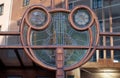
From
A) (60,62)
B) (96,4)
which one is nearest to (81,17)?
(60,62)

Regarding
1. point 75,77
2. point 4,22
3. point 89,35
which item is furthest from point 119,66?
point 4,22

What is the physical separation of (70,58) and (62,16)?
2.52 meters

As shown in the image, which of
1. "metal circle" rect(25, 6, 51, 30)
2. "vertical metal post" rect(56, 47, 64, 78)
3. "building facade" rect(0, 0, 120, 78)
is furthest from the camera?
"building facade" rect(0, 0, 120, 78)

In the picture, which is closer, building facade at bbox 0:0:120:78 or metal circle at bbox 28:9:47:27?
metal circle at bbox 28:9:47:27

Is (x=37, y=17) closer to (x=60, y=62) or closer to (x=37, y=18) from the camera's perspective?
(x=37, y=18)

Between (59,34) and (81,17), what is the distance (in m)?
1.62

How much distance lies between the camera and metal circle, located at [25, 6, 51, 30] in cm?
1802

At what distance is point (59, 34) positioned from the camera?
18.3 meters

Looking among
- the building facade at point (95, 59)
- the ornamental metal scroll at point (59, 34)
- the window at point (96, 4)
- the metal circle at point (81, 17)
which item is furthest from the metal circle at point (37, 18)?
the window at point (96, 4)

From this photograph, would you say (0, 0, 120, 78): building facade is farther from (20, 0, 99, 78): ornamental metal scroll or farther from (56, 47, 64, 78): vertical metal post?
(56, 47, 64, 78): vertical metal post

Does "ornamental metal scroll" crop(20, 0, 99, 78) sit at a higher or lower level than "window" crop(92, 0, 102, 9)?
lower

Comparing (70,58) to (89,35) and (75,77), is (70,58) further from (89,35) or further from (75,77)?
(75,77)

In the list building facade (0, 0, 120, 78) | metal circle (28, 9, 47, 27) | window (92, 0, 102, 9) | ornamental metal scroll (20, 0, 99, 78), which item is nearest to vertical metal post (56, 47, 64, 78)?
ornamental metal scroll (20, 0, 99, 78)

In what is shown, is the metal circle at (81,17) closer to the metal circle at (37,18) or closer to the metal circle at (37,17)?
the metal circle at (37,17)
